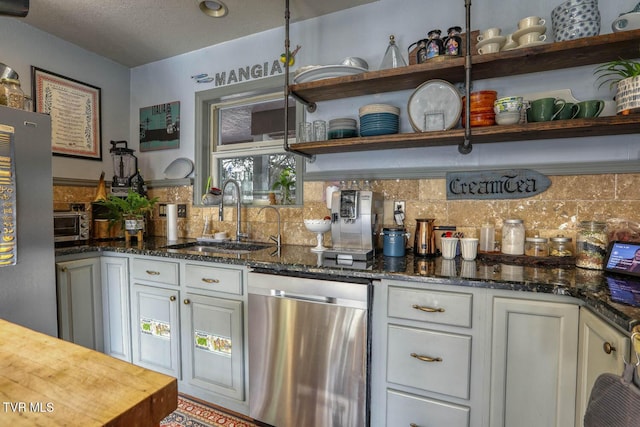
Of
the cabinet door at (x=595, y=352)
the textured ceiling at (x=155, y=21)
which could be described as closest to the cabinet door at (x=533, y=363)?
the cabinet door at (x=595, y=352)

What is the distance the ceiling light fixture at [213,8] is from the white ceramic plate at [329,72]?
0.75 m

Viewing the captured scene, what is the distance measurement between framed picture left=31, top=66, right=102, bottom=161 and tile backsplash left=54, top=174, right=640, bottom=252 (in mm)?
338

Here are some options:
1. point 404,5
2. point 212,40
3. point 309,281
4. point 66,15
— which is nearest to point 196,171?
point 212,40

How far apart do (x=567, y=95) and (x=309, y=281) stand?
5.35 ft

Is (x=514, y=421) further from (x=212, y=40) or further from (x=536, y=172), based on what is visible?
(x=212, y=40)

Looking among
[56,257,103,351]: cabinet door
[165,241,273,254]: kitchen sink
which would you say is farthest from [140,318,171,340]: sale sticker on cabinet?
[165,241,273,254]: kitchen sink

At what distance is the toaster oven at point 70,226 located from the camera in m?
2.28

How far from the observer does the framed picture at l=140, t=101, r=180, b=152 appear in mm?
2850

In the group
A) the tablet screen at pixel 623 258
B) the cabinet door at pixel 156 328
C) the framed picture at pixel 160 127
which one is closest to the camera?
the tablet screen at pixel 623 258

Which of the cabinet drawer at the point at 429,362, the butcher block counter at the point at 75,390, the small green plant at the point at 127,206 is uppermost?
the small green plant at the point at 127,206

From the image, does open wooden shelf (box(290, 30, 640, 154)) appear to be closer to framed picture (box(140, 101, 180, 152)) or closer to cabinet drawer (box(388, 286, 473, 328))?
cabinet drawer (box(388, 286, 473, 328))

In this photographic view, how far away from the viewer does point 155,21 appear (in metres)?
2.32

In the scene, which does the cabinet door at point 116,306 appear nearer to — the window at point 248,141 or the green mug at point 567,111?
the window at point 248,141

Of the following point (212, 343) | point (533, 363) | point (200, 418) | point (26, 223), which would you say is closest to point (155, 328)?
point (212, 343)
